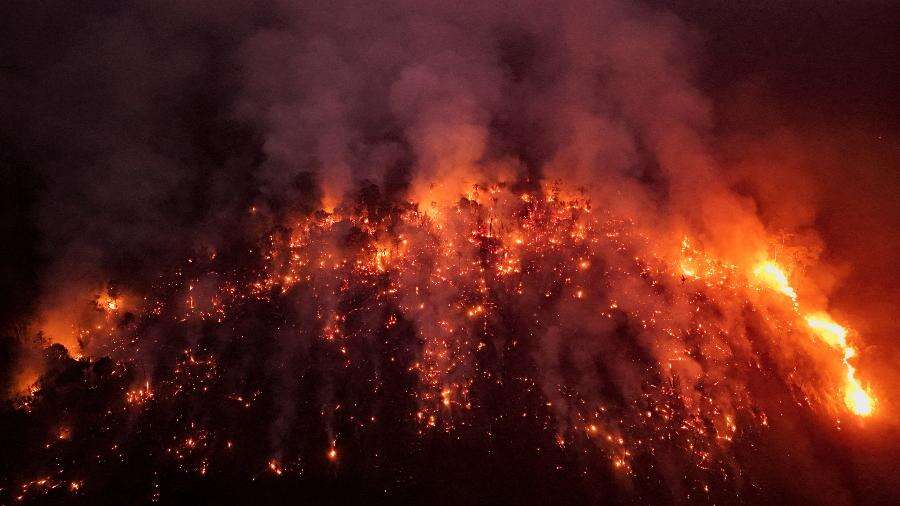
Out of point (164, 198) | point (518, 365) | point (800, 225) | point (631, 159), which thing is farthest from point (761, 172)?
point (164, 198)

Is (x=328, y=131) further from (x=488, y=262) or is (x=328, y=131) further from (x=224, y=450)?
(x=224, y=450)

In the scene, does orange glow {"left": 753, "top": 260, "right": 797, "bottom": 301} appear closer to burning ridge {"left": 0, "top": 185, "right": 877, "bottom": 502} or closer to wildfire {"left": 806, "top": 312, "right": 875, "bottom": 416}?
burning ridge {"left": 0, "top": 185, "right": 877, "bottom": 502}

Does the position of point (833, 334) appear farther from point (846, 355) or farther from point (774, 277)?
point (774, 277)

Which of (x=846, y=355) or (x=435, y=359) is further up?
(x=846, y=355)

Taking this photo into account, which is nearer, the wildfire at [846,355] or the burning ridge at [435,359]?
the burning ridge at [435,359]

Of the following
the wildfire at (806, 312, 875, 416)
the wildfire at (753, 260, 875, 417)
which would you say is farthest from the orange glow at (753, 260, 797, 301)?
the wildfire at (806, 312, 875, 416)

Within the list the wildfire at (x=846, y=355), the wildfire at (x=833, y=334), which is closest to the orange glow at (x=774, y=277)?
the wildfire at (x=833, y=334)

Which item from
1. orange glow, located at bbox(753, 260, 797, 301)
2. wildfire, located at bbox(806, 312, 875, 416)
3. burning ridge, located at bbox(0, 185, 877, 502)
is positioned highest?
orange glow, located at bbox(753, 260, 797, 301)

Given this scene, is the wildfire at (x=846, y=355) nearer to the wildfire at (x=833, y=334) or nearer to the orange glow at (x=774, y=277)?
the wildfire at (x=833, y=334)

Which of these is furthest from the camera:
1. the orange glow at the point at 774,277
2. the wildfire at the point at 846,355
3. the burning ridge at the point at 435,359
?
the orange glow at the point at 774,277

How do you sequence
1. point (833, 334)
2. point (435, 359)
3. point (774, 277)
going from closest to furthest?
point (435, 359), point (833, 334), point (774, 277)

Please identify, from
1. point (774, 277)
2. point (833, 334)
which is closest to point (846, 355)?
point (833, 334)
